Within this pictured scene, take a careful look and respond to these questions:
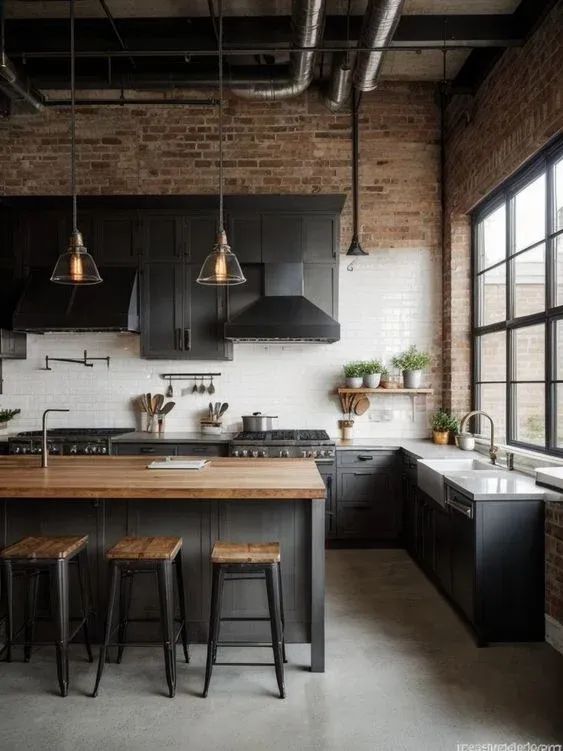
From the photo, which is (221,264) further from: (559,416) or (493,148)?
(493,148)

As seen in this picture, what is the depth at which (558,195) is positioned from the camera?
153 inches

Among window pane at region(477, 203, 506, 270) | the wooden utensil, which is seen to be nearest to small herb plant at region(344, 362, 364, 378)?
the wooden utensil

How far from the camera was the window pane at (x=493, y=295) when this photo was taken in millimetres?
4949

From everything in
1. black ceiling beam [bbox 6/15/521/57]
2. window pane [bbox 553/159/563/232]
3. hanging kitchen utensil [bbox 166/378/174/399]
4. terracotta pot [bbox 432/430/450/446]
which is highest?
black ceiling beam [bbox 6/15/521/57]

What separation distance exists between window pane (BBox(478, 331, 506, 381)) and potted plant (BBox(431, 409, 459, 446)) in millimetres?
520

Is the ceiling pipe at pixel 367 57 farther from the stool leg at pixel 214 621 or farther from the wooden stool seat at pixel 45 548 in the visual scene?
the wooden stool seat at pixel 45 548

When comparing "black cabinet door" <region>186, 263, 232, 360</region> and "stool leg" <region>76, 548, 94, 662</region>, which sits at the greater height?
"black cabinet door" <region>186, 263, 232, 360</region>

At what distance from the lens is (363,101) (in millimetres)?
5887

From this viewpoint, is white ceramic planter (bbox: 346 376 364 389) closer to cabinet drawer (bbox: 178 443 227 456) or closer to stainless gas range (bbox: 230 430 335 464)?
stainless gas range (bbox: 230 430 335 464)

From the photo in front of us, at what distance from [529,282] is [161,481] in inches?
129

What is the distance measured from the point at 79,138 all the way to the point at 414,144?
3.67 meters

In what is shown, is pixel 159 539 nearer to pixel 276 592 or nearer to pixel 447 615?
pixel 276 592

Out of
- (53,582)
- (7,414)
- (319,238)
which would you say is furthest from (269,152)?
(53,582)

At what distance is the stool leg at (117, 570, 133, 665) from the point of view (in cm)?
312
